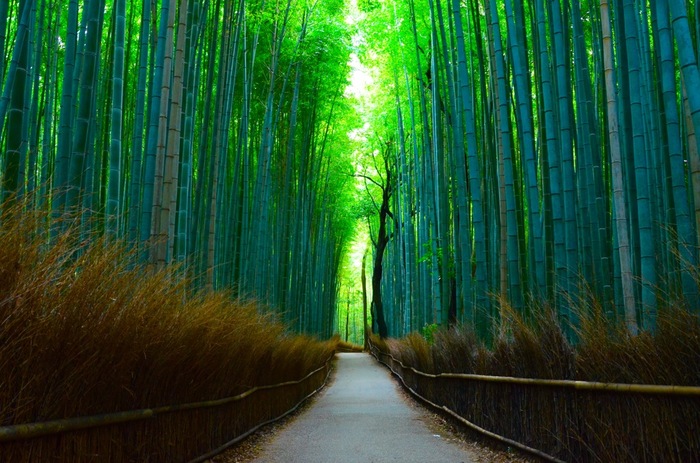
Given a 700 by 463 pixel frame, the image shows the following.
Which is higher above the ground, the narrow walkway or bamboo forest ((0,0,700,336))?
bamboo forest ((0,0,700,336))

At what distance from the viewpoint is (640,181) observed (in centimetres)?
342

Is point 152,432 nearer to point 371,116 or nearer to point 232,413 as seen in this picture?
point 232,413

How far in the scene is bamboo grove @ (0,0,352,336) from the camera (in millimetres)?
3588

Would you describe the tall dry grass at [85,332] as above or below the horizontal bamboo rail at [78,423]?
above

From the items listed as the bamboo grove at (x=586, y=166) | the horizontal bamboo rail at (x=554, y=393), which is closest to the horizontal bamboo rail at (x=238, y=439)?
the horizontal bamboo rail at (x=554, y=393)

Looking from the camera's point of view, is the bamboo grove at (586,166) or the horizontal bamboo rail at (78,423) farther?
the bamboo grove at (586,166)

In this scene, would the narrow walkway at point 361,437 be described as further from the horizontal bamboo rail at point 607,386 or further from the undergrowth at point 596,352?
the undergrowth at point 596,352

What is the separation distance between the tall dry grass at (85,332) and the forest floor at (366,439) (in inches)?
43.2

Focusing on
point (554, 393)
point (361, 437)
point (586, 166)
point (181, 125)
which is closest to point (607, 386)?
point (554, 393)

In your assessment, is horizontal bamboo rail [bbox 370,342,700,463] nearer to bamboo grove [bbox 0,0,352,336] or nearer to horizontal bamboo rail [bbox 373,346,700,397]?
horizontal bamboo rail [bbox 373,346,700,397]

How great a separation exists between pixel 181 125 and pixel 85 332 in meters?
3.32

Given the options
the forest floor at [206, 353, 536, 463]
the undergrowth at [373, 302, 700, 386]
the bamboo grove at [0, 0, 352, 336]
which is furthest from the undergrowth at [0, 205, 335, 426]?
the undergrowth at [373, 302, 700, 386]

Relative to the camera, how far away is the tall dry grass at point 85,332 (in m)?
1.70

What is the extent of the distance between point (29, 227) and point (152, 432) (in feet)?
4.49
